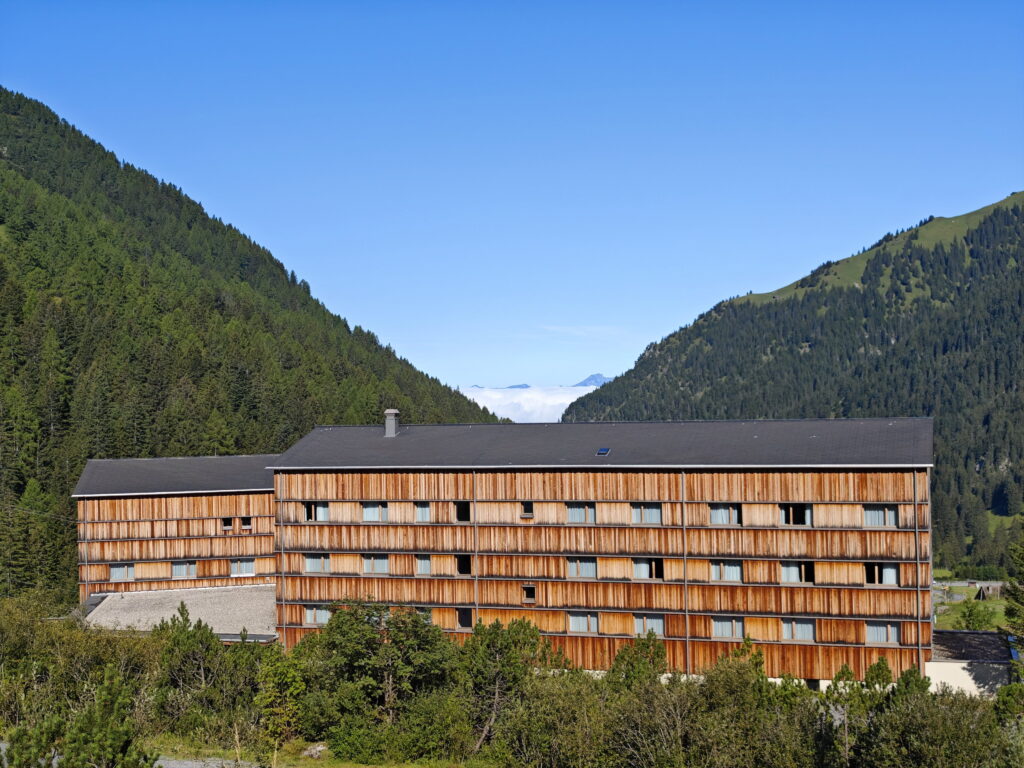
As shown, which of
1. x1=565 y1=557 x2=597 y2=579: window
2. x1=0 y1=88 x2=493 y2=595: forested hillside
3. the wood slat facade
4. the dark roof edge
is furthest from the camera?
x1=0 y1=88 x2=493 y2=595: forested hillside

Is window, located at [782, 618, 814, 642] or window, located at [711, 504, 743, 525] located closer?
window, located at [782, 618, 814, 642]

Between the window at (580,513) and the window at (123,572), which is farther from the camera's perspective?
the window at (123,572)

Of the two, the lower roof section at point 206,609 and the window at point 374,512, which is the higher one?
the window at point 374,512

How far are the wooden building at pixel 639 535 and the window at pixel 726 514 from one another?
76 millimetres

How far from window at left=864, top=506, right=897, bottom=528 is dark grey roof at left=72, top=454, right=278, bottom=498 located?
43.1 m

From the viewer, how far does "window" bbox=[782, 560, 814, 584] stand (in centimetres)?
5838

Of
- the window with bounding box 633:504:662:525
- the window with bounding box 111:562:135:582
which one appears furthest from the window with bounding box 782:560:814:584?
the window with bounding box 111:562:135:582

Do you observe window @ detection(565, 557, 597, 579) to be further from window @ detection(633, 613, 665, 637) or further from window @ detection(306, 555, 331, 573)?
window @ detection(306, 555, 331, 573)

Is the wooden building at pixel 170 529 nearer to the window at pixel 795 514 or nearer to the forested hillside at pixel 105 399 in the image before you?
the forested hillside at pixel 105 399

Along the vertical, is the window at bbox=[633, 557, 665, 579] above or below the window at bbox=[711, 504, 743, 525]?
below

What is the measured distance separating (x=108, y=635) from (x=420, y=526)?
1893cm

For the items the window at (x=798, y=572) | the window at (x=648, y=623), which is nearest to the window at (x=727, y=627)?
the window at (x=648, y=623)

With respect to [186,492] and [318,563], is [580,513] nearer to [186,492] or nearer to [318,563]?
[318,563]

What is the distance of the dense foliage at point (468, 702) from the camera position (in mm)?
A: 34406
